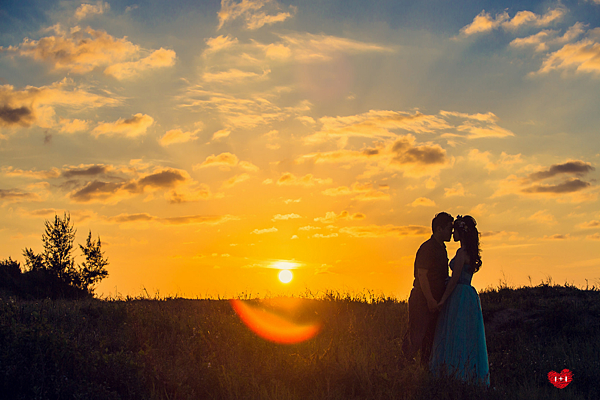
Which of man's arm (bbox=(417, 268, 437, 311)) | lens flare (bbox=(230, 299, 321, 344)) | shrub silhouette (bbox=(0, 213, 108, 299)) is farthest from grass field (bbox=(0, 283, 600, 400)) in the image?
shrub silhouette (bbox=(0, 213, 108, 299))

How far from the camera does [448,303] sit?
7.93 meters

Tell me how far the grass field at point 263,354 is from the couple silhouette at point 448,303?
1.97 ft

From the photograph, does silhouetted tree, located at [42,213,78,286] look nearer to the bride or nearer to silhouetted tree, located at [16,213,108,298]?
silhouetted tree, located at [16,213,108,298]

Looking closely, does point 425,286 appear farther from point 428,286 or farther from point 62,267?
point 62,267

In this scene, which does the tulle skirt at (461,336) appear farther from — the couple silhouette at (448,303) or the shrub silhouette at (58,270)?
the shrub silhouette at (58,270)

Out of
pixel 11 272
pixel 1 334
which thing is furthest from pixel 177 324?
pixel 11 272

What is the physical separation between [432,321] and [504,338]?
677 centimetres

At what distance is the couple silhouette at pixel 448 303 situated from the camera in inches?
305

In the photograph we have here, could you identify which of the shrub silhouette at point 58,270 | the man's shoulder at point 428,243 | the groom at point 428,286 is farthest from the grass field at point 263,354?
the shrub silhouette at point 58,270

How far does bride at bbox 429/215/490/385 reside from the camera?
25.5ft

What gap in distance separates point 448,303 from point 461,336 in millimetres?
580

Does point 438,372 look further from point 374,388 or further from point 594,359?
point 594,359

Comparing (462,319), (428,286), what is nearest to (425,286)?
(428,286)

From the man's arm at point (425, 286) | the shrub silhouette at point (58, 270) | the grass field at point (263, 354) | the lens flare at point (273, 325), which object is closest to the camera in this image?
the grass field at point (263, 354)
